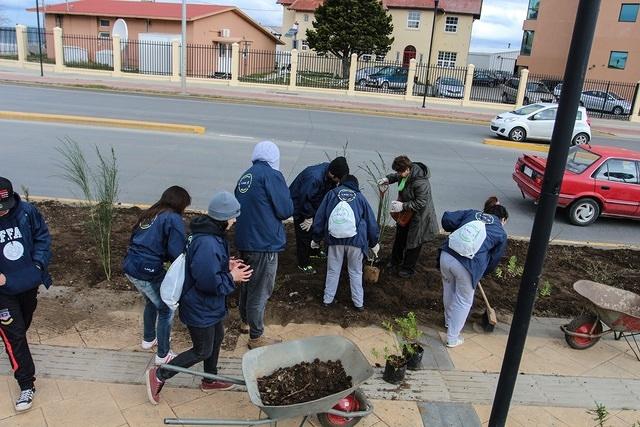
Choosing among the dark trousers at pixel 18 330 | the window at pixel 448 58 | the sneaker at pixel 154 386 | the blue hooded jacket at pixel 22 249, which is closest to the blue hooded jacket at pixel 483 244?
the sneaker at pixel 154 386

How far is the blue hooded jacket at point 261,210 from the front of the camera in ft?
15.0

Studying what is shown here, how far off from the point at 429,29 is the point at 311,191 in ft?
169

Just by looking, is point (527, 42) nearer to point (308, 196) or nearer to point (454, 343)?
point (308, 196)

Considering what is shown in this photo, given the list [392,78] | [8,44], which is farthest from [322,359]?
[8,44]

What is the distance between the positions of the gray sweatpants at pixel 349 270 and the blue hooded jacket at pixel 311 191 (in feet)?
3.09

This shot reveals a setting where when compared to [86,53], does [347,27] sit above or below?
above

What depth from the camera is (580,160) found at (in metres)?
10.1

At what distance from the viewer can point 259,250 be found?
15.1 feet

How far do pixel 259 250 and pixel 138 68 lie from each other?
33544 millimetres

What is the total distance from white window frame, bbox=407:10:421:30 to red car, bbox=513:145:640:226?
156ft

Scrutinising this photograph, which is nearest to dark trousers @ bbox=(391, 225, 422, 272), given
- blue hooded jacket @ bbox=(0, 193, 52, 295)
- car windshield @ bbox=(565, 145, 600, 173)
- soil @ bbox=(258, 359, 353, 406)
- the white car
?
soil @ bbox=(258, 359, 353, 406)

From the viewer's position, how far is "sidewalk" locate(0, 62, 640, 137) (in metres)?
25.6

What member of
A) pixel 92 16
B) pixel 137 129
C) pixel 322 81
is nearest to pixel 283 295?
pixel 137 129

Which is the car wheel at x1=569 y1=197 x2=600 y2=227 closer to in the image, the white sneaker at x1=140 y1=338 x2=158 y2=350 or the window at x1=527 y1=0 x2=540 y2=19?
the white sneaker at x1=140 y1=338 x2=158 y2=350
